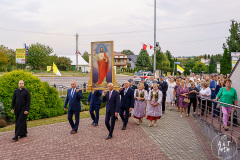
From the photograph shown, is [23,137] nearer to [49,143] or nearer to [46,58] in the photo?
[49,143]

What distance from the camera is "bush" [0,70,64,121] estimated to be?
1038 cm

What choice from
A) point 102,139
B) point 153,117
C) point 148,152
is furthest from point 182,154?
point 153,117

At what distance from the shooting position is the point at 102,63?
29.4ft

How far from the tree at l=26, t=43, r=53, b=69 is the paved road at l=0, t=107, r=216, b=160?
50984 millimetres

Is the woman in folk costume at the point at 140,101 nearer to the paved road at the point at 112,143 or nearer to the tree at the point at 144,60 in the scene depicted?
the paved road at the point at 112,143

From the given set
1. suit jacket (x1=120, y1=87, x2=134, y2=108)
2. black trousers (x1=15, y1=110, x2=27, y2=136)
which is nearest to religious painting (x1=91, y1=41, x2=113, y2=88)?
suit jacket (x1=120, y1=87, x2=134, y2=108)

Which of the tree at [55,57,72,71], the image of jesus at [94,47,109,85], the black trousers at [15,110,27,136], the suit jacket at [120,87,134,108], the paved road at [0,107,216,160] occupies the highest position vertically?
the tree at [55,57,72,71]

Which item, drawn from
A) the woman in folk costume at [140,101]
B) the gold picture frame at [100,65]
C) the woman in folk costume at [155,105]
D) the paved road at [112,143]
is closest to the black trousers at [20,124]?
the paved road at [112,143]

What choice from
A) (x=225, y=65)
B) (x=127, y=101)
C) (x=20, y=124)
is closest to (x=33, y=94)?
(x=20, y=124)

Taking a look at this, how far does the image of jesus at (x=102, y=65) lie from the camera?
8.93 meters

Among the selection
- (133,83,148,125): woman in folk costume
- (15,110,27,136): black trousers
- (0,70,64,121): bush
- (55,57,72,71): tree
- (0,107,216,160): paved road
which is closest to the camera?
(0,107,216,160): paved road

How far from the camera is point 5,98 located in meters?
10.3

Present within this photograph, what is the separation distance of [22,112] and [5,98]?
137 inches

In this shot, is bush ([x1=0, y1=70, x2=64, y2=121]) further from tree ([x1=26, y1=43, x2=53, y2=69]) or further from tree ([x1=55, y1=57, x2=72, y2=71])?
tree ([x1=55, y1=57, x2=72, y2=71])
